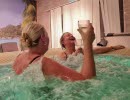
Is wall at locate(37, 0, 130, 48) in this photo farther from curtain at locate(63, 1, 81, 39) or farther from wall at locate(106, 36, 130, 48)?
curtain at locate(63, 1, 81, 39)

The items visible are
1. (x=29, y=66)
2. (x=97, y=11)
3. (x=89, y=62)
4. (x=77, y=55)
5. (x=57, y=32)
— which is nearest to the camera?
(x=89, y=62)

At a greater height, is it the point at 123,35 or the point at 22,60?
the point at 123,35

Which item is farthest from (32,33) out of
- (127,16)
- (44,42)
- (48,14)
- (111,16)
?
A: (48,14)

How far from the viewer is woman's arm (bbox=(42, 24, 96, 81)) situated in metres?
1.14

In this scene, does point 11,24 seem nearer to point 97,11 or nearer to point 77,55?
point 97,11

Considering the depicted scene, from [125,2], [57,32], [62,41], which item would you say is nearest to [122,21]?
[125,2]

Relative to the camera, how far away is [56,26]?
704 centimetres

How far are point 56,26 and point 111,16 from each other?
2.40 m

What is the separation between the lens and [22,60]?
1.52 meters

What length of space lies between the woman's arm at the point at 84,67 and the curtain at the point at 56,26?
562cm

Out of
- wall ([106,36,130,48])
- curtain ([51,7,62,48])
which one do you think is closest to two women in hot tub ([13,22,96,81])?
wall ([106,36,130,48])

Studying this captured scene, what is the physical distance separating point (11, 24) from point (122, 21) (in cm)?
397

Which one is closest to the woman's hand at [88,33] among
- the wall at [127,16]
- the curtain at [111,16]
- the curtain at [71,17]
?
the wall at [127,16]

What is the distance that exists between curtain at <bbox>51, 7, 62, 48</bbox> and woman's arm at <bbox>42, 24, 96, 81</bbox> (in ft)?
18.4
